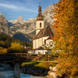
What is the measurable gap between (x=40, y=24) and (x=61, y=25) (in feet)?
226

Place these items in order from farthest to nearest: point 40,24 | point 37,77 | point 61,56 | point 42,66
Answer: point 40,24
point 42,66
point 37,77
point 61,56

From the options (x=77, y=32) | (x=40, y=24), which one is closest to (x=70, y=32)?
(x=77, y=32)

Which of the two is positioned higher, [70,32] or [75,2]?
[75,2]

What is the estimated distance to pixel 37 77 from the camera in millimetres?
34469

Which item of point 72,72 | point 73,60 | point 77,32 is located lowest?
point 72,72

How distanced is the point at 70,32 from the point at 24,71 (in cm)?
2494

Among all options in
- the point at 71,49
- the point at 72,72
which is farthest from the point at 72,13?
the point at 72,72

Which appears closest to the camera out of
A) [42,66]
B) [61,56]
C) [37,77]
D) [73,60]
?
[73,60]

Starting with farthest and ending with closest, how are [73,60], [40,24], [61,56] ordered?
[40,24] < [61,56] < [73,60]

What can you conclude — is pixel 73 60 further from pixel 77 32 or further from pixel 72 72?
pixel 77 32

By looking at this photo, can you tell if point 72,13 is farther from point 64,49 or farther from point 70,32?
point 64,49

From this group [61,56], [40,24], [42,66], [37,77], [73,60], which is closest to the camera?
[73,60]

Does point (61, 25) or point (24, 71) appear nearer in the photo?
point (61, 25)

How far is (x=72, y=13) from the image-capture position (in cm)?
2083
